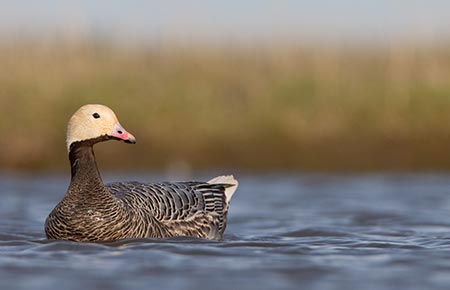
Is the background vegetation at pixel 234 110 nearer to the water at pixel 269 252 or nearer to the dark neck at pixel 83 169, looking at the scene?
the water at pixel 269 252

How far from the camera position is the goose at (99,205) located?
9664mm

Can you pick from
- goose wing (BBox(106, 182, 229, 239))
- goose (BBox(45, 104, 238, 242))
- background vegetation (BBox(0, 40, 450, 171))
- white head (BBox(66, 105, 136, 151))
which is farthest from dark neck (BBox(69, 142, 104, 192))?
background vegetation (BBox(0, 40, 450, 171))

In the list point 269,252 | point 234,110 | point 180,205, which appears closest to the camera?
point 269,252

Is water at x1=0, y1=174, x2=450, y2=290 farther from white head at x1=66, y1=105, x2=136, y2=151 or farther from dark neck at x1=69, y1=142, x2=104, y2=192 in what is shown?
white head at x1=66, y1=105, x2=136, y2=151

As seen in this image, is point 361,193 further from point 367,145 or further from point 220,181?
point 220,181

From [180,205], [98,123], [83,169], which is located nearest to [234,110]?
[180,205]

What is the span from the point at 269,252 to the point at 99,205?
141cm

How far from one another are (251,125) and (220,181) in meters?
6.48

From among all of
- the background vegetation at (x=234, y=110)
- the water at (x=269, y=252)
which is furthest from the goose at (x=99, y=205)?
the background vegetation at (x=234, y=110)

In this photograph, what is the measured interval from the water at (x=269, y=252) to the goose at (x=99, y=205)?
120mm

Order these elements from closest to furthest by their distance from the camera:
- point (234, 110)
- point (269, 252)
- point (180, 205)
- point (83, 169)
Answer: point (269, 252), point (83, 169), point (180, 205), point (234, 110)

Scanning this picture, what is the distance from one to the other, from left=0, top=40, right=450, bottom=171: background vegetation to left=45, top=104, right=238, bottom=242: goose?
22.1 feet

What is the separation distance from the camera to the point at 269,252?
968 centimetres

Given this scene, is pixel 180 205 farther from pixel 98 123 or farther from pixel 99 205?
pixel 98 123
